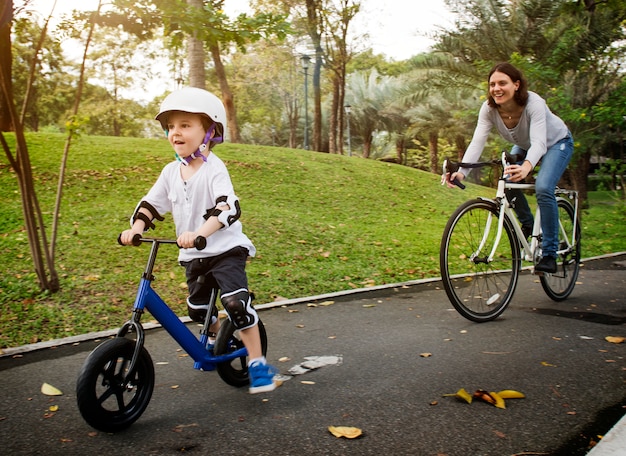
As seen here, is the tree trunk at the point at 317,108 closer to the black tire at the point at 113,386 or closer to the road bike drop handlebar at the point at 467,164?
the road bike drop handlebar at the point at 467,164

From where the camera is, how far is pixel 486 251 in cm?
467

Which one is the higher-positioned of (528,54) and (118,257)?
(528,54)

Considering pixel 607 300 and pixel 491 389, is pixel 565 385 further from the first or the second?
pixel 607 300

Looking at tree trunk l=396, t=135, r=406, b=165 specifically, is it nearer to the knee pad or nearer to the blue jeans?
the blue jeans

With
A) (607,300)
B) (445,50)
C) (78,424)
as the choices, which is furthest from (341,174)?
(78,424)

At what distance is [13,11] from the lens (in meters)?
5.11

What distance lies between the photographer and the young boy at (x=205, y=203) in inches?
120

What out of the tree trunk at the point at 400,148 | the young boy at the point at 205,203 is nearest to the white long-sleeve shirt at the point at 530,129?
the young boy at the point at 205,203

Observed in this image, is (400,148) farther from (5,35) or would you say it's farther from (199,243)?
(199,243)

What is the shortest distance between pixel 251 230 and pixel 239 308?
237 inches

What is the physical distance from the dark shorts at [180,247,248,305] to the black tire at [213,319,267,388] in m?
0.24

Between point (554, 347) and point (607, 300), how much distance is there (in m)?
1.81

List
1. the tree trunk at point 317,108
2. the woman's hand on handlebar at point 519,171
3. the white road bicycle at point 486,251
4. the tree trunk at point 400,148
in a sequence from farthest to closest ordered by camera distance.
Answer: the tree trunk at point 400,148, the tree trunk at point 317,108, the white road bicycle at point 486,251, the woman's hand on handlebar at point 519,171

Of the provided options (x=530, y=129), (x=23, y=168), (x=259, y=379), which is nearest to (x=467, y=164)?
(x=530, y=129)
